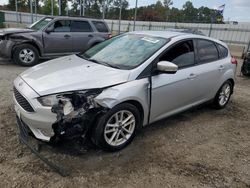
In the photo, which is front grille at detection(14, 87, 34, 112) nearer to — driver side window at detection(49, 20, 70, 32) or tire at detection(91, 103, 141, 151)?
tire at detection(91, 103, 141, 151)

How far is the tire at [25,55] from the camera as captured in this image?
8.41 m

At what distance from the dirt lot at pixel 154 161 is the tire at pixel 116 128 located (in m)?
0.14

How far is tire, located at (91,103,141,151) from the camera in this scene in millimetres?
3119

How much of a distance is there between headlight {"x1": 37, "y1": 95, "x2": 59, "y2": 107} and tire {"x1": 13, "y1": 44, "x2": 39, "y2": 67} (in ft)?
20.2

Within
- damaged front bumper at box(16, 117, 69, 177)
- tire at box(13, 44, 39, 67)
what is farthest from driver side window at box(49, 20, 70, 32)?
damaged front bumper at box(16, 117, 69, 177)

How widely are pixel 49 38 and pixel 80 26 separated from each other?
1448mm

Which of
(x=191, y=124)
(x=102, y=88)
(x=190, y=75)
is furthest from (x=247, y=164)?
(x=102, y=88)

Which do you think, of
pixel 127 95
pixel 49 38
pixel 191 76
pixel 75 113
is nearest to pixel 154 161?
pixel 127 95

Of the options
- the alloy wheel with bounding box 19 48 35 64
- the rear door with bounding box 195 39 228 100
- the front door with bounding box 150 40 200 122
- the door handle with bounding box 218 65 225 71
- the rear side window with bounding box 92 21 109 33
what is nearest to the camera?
the front door with bounding box 150 40 200 122

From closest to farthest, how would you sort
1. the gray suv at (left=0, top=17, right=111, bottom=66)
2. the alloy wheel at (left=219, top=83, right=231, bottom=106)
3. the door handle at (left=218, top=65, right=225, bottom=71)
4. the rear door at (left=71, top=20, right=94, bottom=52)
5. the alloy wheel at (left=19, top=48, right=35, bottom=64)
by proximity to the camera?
the door handle at (left=218, top=65, right=225, bottom=71), the alloy wheel at (left=219, top=83, right=231, bottom=106), the gray suv at (left=0, top=17, right=111, bottom=66), the alloy wheel at (left=19, top=48, right=35, bottom=64), the rear door at (left=71, top=20, right=94, bottom=52)

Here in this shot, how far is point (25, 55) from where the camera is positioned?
28.1 ft

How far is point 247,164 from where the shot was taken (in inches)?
135

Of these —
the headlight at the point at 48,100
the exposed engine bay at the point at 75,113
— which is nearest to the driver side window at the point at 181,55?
the exposed engine bay at the point at 75,113

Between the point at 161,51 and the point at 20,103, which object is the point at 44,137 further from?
the point at 161,51
